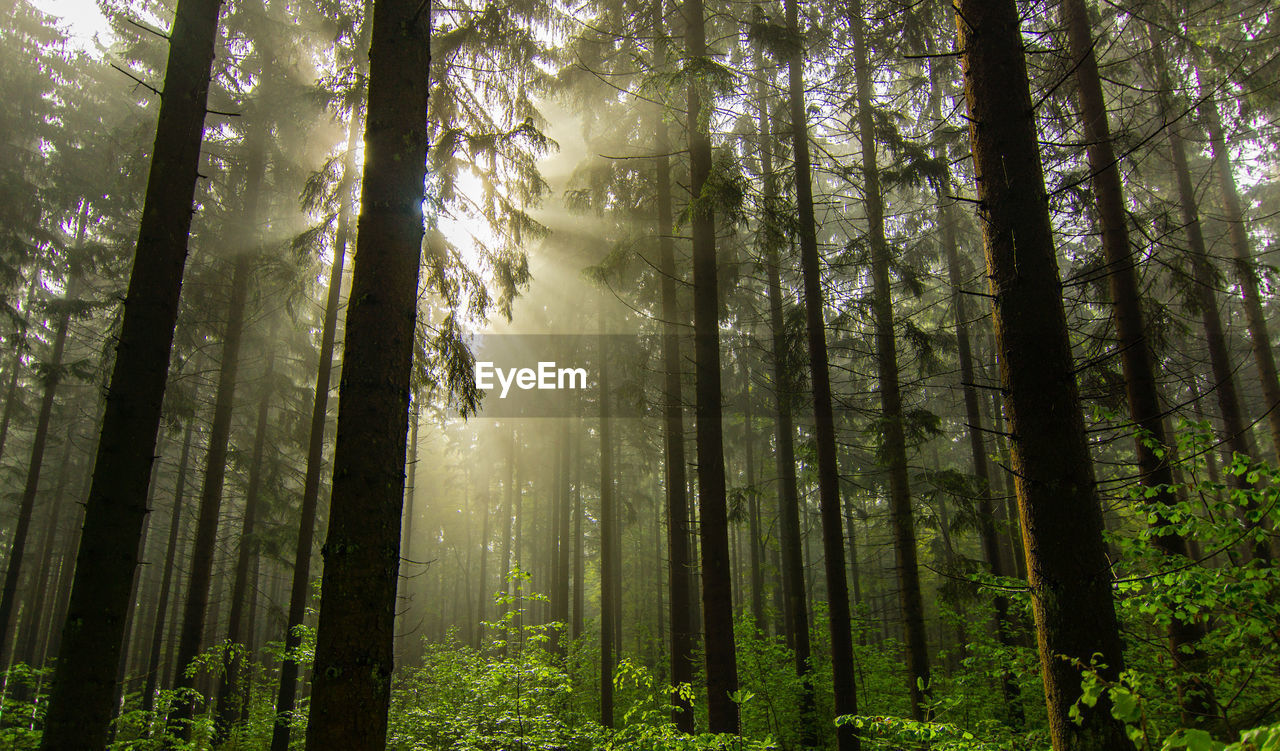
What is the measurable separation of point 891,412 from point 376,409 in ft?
31.3

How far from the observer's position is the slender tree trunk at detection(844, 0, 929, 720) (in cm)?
962

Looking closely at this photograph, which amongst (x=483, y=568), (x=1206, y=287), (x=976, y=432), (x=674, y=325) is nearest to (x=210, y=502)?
(x=674, y=325)

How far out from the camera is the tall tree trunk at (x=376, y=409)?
327cm

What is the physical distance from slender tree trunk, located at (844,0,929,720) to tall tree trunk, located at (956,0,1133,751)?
5.75 m

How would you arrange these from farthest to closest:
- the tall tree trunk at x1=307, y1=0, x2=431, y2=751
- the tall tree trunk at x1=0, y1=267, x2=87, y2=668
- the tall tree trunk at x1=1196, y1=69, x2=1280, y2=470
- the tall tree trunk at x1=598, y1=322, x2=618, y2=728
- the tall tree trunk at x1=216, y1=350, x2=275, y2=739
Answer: the tall tree trunk at x1=0, y1=267, x2=87, y2=668, the tall tree trunk at x1=598, y1=322, x2=618, y2=728, the tall tree trunk at x1=216, y1=350, x2=275, y2=739, the tall tree trunk at x1=1196, y1=69, x2=1280, y2=470, the tall tree trunk at x1=307, y1=0, x2=431, y2=751

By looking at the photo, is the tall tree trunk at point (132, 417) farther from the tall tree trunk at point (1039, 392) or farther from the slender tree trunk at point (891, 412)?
the slender tree trunk at point (891, 412)

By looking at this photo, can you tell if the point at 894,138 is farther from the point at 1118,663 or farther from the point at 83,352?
the point at 83,352

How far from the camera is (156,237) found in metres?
5.09

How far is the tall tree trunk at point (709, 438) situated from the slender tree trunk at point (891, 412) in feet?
8.40

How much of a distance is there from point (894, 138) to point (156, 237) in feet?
36.3

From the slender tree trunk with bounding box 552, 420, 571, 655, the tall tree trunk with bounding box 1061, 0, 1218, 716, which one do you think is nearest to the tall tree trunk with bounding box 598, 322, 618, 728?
the slender tree trunk with bounding box 552, 420, 571, 655

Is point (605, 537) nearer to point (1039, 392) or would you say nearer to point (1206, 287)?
point (1039, 392)

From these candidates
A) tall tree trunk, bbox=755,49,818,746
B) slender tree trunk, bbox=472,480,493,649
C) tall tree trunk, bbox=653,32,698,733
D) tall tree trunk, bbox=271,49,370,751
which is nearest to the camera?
tall tree trunk, bbox=653,32,698,733

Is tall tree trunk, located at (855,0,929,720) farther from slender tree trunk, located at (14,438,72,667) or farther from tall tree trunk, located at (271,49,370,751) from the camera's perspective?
slender tree trunk, located at (14,438,72,667)
